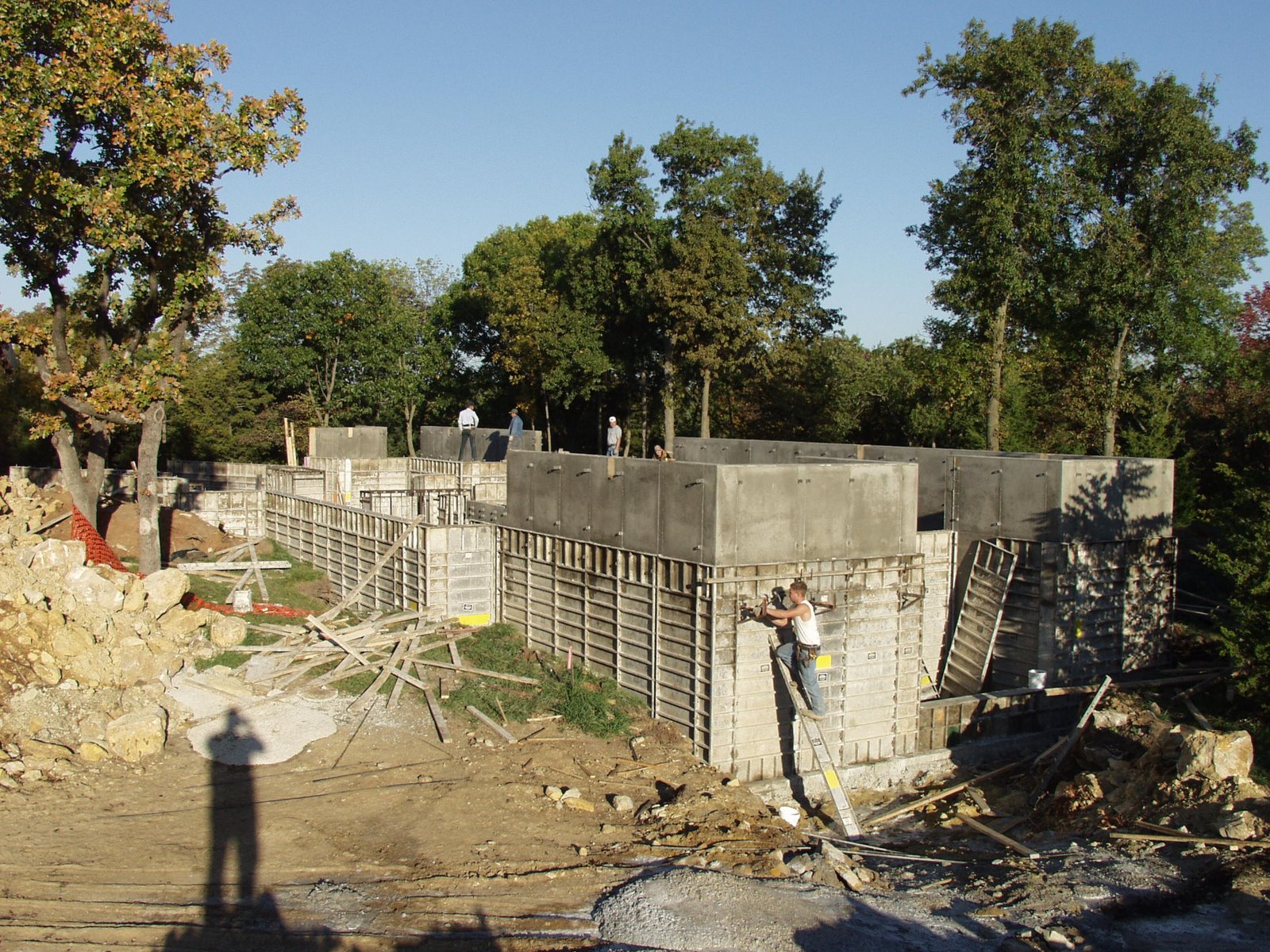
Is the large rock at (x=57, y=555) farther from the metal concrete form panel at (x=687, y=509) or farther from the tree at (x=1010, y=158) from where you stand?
the tree at (x=1010, y=158)

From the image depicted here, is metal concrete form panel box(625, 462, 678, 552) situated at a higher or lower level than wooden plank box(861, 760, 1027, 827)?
higher

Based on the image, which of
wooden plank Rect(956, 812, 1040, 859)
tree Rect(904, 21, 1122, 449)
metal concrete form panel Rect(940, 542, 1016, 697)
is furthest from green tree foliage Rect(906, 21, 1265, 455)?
wooden plank Rect(956, 812, 1040, 859)

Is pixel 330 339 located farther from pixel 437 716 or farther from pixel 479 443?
pixel 437 716

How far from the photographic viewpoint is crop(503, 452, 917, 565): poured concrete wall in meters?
13.3

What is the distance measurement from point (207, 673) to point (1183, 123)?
82.9 ft

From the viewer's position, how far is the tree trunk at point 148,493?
1891cm

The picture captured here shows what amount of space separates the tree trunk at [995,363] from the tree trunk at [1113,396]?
2.84m

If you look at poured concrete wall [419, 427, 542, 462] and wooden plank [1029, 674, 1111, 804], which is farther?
poured concrete wall [419, 427, 542, 462]

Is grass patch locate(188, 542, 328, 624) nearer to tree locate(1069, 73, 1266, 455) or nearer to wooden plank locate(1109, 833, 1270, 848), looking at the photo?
wooden plank locate(1109, 833, 1270, 848)

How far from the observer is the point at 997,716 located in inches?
624

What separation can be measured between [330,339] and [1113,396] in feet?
92.7

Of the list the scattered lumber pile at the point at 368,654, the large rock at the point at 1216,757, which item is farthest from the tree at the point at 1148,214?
the scattered lumber pile at the point at 368,654

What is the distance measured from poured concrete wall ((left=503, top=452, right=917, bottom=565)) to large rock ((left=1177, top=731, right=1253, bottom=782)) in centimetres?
422

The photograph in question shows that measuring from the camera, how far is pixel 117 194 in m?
17.1
